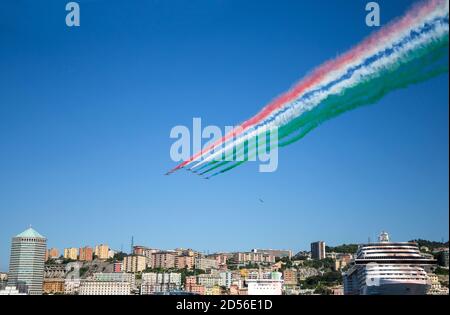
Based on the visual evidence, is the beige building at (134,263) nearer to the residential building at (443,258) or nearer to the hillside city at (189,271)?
the hillside city at (189,271)

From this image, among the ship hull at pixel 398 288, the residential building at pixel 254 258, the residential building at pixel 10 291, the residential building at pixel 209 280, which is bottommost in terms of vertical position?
the residential building at pixel 10 291

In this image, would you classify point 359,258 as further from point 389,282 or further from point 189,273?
point 189,273

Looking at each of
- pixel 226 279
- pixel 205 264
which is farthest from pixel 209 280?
pixel 205 264

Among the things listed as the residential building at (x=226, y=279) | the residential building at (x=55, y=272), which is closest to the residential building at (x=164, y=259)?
the residential building at (x=226, y=279)

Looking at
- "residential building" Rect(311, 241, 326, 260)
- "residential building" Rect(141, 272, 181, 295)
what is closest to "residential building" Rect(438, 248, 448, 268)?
"residential building" Rect(311, 241, 326, 260)

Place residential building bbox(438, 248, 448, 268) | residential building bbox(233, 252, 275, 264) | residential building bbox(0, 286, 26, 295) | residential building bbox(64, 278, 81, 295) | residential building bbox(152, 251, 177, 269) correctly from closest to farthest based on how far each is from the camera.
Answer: residential building bbox(0, 286, 26, 295) < residential building bbox(438, 248, 448, 268) < residential building bbox(64, 278, 81, 295) < residential building bbox(233, 252, 275, 264) < residential building bbox(152, 251, 177, 269)

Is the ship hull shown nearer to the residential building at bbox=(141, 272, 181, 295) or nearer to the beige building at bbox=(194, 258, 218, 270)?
the residential building at bbox=(141, 272, 181, 295)
